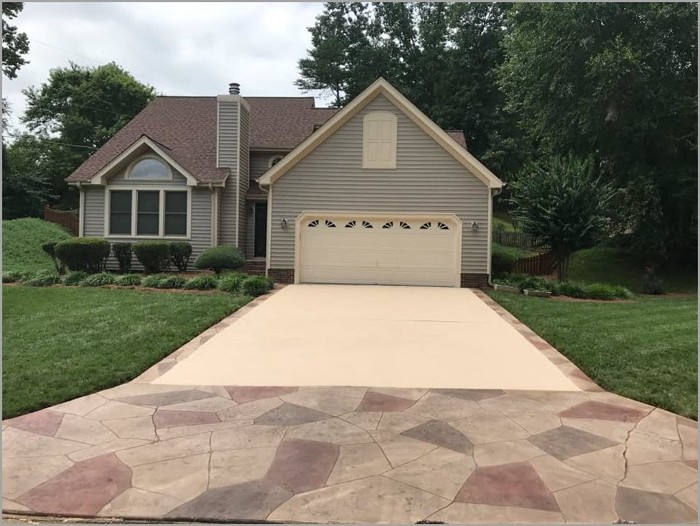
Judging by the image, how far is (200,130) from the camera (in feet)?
66.8

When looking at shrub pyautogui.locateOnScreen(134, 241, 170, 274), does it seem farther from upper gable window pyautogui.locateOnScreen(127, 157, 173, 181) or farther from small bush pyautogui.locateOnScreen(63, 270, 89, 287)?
upper gable window pyautogui.locateOnScreen(127, 157, 173, 181)

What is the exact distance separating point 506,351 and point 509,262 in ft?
35.3

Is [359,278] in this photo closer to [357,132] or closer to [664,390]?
[357,132]

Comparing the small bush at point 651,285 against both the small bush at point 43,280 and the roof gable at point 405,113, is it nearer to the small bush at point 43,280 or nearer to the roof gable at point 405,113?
the roof gable at point 405,113

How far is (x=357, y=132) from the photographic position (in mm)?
15562

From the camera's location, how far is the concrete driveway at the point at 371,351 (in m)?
5.71

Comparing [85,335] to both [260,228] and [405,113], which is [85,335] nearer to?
[405,113]

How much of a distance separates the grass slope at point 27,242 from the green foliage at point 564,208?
52.4 ft

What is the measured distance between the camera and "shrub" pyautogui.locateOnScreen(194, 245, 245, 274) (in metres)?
15.6

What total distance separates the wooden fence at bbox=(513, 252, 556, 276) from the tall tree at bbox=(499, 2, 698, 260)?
4.79 meters

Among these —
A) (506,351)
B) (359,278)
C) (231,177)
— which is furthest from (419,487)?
(231,177)

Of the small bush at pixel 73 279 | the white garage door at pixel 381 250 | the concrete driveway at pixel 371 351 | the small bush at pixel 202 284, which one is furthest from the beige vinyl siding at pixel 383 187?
the small bush at pixel 73 279

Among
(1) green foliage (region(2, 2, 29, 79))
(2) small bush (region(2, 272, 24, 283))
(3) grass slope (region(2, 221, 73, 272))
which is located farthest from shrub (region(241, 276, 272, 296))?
(1) green foliage (region(2, 2, 29, 79))

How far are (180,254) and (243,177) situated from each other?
13.7 feet
